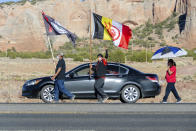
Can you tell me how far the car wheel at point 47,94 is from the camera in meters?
15.3

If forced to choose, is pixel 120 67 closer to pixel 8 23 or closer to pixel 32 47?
pixel 32 47

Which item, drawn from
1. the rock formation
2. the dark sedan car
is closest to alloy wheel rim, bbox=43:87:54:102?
the dark sedan car

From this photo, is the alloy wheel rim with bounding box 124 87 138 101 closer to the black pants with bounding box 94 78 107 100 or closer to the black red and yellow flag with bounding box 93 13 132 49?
the black pants with bounding box 94 78 107 100

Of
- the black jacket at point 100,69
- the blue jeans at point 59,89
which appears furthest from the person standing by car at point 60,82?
the black jacket at point 100,69

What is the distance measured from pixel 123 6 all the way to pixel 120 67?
9925 centimetres

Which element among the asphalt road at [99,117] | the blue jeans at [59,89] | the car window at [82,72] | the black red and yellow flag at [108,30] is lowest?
the asphalt road at [99,117]

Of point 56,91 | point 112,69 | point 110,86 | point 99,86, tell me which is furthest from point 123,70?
point 56,91

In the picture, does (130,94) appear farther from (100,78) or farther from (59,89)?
(59,89)

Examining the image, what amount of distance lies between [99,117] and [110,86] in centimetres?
405

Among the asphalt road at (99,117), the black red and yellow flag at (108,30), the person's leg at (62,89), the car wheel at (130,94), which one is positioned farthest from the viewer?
the black red and yellow flag at (108,30)

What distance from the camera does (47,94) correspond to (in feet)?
50.3

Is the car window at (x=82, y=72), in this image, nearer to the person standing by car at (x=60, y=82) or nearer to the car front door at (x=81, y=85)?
the car front door at (x=81, y=85)

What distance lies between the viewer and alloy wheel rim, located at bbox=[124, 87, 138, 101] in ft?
49.8

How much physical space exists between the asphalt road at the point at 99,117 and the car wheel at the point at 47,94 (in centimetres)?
156
